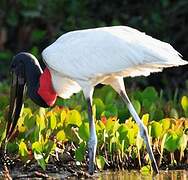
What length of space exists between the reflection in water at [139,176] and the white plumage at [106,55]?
0.83 meters

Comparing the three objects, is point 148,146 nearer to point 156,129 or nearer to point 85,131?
point 156,129

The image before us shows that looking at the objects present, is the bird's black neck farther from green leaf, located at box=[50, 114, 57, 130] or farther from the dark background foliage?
the dark background foliage

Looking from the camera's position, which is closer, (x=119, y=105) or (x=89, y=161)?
(x=89, y=161)

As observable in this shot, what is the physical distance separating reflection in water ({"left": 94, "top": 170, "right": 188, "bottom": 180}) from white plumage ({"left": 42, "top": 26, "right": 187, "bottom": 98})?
0.83 meters

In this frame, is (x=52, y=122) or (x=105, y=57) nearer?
(x=105, y=57)

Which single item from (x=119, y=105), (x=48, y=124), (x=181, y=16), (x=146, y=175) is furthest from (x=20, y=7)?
(x=146, y=175)

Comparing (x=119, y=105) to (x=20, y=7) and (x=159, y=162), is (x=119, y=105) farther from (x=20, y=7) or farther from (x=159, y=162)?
(x=20, y=7)

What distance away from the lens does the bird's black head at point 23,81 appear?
29.2 feet

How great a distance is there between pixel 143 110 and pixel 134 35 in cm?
160

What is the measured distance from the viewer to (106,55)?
26.2ft

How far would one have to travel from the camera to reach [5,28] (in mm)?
15211

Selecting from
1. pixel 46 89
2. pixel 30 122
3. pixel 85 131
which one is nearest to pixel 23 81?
pixel 46 89

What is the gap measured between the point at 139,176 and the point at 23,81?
1810 mm

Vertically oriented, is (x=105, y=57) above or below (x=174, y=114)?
above
